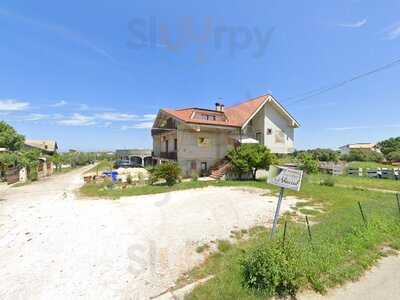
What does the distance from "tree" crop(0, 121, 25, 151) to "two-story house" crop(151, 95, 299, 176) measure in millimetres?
27043

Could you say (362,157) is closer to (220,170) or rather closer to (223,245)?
(220,170)

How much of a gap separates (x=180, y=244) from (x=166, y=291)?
2.26 m

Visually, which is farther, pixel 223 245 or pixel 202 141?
pixel 202 141

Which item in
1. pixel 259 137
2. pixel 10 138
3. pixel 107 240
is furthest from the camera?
pixel 10 138

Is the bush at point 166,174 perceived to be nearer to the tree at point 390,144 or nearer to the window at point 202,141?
the window at point 202,141

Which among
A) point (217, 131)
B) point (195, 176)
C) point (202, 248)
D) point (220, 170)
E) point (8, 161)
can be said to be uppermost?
point (217, 131)

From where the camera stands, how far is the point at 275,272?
3.85 metres

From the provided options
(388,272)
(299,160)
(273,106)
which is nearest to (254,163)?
(299,160)

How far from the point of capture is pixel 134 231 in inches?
294

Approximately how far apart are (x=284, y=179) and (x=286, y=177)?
60 mm

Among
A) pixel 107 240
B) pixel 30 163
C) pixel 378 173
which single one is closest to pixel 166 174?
pixel 107 240

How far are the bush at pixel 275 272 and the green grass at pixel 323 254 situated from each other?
132 millimetres

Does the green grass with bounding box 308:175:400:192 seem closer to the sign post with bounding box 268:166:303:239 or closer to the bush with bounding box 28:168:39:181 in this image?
the sign post with bounding box 268:166:303:239

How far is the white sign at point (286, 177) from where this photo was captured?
14.6 ft
